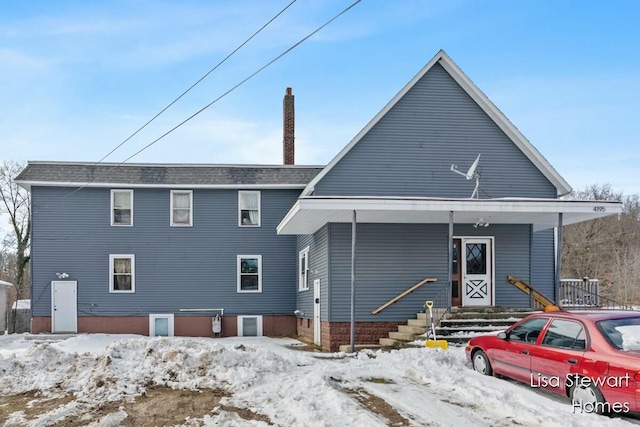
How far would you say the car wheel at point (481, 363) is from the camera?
37.8 feet

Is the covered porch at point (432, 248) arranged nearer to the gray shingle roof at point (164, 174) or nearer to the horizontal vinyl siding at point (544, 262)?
the horizontal vinyl siding at point (544, 262)

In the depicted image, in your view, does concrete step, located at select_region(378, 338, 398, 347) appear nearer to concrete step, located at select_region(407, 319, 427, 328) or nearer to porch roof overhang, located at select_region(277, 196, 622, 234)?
concrete step, located at select_region(407, 319, 427, 328)

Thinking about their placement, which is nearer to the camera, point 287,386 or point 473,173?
point 287,386

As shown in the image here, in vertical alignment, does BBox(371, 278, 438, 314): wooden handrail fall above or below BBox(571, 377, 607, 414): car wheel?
above

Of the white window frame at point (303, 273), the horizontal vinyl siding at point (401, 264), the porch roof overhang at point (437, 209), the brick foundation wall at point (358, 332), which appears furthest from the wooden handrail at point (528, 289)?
the white window frame at point (303, 273)

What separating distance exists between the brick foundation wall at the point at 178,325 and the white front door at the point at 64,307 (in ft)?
0.76

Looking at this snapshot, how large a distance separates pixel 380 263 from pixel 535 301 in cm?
510

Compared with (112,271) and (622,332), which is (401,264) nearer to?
(622,332)

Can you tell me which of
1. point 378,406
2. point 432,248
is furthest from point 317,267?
point 378,406

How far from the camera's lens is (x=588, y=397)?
8.55 meters

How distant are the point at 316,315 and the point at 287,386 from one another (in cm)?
998

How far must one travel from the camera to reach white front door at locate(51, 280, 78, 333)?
80.4 ft

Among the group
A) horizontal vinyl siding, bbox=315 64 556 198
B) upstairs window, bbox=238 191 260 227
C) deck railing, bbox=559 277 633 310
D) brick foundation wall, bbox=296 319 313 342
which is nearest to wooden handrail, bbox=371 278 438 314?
horizontal vinyl siding, bbox=315 64 556 198

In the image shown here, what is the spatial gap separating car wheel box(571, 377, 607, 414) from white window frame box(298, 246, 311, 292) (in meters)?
13.8
